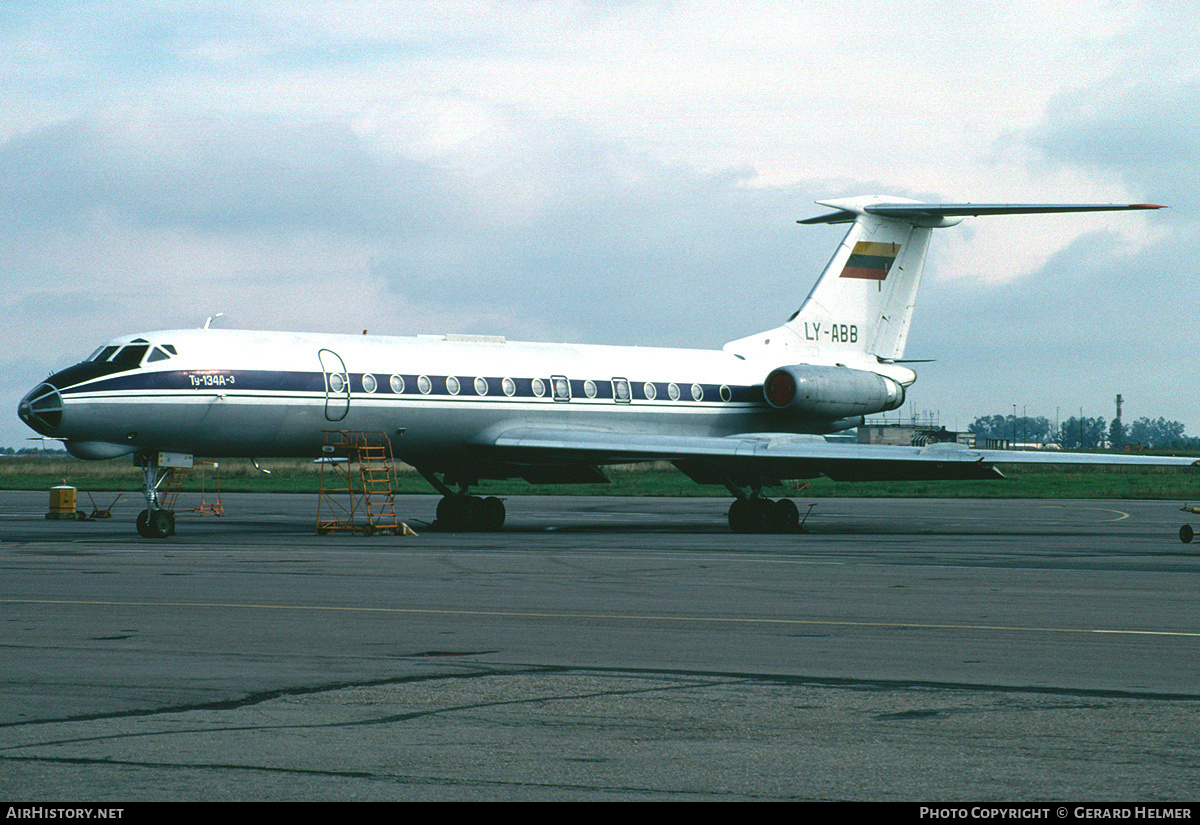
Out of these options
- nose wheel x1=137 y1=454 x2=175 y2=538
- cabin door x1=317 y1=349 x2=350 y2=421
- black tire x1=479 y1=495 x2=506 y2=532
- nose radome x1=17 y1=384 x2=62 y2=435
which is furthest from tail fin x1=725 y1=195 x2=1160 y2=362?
nose radome x1=17 y1=384 x2=62 y2=435

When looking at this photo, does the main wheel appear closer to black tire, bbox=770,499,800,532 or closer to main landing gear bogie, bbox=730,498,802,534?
main landing gear bogie, bbox=730,498,802,534

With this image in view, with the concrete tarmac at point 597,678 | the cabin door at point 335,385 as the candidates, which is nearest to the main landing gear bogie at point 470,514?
the cabin door at point 335,385

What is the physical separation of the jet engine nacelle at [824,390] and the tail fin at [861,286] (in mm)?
1371

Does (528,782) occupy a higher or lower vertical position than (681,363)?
lower

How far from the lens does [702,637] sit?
35.9 ft

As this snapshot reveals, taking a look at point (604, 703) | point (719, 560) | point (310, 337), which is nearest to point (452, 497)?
point (310, 337)

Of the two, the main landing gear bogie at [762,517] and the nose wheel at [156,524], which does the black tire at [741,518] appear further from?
the nose wheel at [156,524]

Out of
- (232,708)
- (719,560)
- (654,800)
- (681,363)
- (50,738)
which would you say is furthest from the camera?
(681,363)

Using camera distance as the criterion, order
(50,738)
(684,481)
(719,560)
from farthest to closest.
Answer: (684,481)
(719,560)
(50,738)

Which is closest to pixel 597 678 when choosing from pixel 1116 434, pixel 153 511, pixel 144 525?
pixel 144 525

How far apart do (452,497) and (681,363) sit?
20.1 feet

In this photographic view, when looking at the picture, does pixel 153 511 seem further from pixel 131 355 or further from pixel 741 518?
pixel 741 518

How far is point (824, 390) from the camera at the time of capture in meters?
31.6

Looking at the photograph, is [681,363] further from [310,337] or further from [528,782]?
[528,782]
